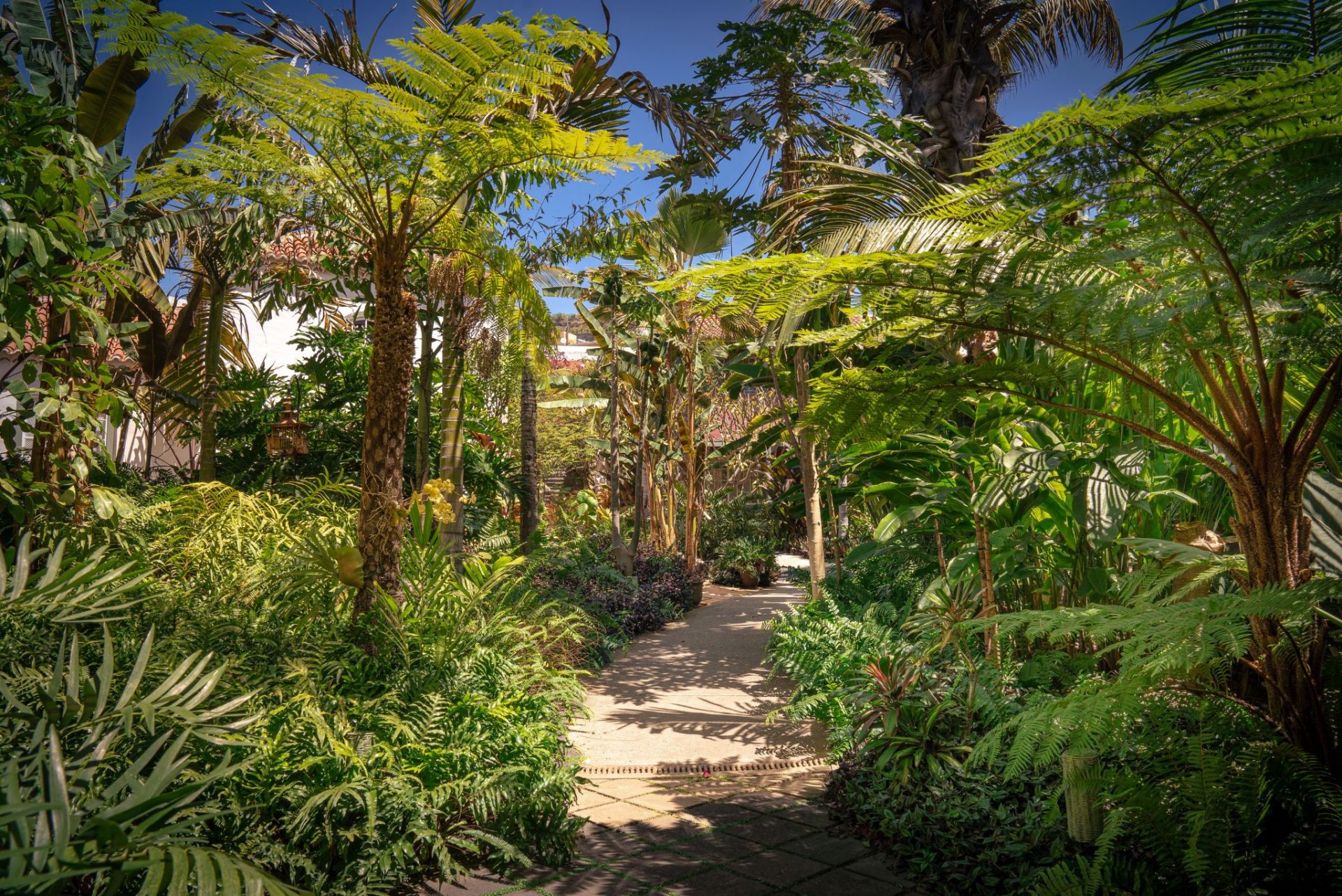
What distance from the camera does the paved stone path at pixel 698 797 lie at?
2.67m

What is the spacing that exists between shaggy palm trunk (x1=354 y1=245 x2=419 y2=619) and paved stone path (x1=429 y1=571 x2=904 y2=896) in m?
1.36

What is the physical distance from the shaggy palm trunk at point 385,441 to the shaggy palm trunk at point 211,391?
448 cm

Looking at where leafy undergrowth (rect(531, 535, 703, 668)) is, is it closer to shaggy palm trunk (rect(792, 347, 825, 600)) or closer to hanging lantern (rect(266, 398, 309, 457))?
shaggy palm trunk (rect(792, 347, 825, 600))

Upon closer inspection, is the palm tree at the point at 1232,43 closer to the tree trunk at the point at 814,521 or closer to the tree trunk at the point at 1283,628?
the tree trunk at the point at 1283,628

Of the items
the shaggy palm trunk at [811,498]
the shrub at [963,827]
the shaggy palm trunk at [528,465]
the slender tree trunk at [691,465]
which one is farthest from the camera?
the slender tree trunk at [691,465]

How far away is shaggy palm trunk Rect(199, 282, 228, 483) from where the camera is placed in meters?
7.15

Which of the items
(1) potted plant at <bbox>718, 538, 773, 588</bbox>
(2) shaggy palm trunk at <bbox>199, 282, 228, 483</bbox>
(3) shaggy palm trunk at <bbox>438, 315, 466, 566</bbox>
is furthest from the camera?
Answer: (1) potted plant at <bbox>718, 538, 773, 588</bbox>

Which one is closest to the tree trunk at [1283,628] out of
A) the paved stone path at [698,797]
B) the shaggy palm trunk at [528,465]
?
the paved stone path at [698,797]

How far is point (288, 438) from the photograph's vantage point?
318 inches

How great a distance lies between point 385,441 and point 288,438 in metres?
5.21

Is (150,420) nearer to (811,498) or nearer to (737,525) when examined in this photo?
(811,498)

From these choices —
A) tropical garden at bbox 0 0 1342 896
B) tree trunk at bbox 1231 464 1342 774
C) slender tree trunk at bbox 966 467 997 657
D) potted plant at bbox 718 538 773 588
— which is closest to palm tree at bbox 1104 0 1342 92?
tropical garden at bbox 0 0 1342 896

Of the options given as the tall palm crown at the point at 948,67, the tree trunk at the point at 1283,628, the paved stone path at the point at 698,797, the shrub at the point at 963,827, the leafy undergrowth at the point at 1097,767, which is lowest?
the paved stone path at the point at 698,797

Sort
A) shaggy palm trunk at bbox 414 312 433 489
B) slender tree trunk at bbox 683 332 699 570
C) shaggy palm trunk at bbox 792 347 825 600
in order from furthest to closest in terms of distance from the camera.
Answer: slender tree trunk at bbox 683 332 699 570, shaggy palm trunk at bbox 414 312 433 489, shaggy palm trunk at bbox 792 347 825 600
